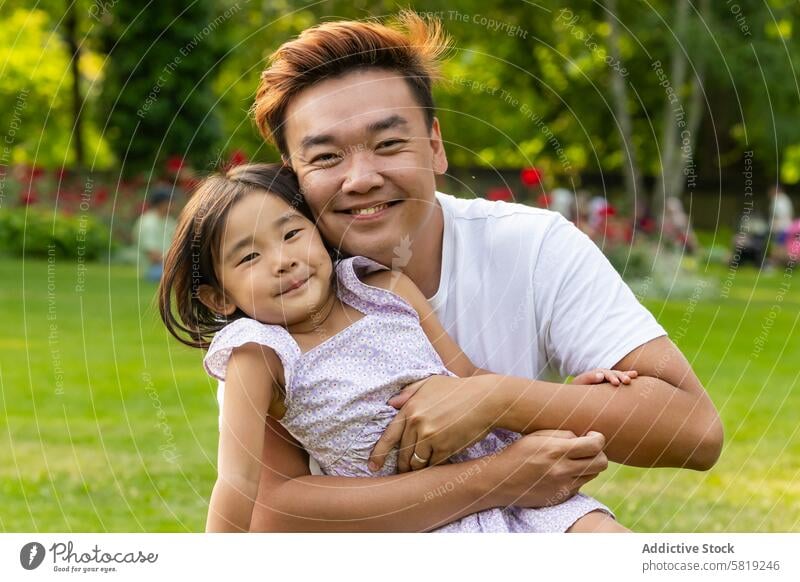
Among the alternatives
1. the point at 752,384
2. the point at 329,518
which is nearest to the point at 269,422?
the point at 329,518

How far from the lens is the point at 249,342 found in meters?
3.09

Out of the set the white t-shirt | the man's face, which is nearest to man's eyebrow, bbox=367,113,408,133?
the man's face

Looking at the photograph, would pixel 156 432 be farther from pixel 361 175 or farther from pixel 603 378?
pixel 603 378

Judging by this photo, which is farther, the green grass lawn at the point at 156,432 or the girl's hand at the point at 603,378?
the green grass lawn at the point at 156,432

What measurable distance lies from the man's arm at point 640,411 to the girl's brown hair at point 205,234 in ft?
2.55

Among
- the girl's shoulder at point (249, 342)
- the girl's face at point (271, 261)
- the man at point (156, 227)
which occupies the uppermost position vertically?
the girl's face at point (271, 261)

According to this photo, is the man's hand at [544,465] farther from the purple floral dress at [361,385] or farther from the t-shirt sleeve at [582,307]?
the t-shirt sleeve at [582,307]

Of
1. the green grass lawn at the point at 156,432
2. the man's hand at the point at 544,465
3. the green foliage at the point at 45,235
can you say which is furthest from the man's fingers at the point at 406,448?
the green foliage at the point at 45,235

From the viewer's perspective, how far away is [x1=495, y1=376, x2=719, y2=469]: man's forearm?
312cm

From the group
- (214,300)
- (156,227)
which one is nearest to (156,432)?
(214,300)

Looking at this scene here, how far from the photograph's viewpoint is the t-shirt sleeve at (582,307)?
3352mm

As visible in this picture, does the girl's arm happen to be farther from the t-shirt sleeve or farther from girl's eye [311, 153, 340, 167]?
the t-shirt sleeve
